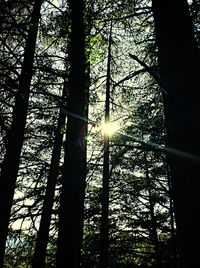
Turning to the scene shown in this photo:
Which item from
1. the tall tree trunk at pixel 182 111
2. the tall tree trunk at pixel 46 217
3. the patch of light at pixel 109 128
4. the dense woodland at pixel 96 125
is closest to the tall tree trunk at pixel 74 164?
the dense woodland at pixel 96 125

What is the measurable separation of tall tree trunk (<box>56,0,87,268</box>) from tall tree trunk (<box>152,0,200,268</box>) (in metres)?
2.85

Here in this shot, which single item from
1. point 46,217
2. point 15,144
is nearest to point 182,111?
point 15,144

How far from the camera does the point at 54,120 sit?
31.4 ft

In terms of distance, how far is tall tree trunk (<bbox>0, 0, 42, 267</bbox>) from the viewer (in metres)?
6.06

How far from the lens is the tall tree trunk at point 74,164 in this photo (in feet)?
12.8

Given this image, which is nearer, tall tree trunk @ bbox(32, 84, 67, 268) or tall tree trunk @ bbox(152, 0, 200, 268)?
tall tree trunk @ bbox(152, 0, 200, 268)

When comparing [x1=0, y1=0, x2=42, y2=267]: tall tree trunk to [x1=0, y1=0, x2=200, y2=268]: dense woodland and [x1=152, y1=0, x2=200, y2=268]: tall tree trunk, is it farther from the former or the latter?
[x1=152, y1=0, x2=200, y2=268]: tall tree trunk

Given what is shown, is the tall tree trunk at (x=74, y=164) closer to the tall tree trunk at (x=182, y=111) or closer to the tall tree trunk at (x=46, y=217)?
the tall tree trunk at (x=46, y=217)

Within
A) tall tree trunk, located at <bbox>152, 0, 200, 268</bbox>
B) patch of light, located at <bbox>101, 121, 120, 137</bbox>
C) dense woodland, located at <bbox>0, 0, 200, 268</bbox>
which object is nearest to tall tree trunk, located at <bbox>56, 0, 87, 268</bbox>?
dense woodland, located at <bbox>0, 0, 200, 268</bbox>

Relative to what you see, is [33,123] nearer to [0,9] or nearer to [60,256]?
[0,9]

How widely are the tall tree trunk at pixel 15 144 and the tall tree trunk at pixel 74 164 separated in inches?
55.5

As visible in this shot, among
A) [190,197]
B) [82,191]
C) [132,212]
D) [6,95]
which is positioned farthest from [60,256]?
[132,212]

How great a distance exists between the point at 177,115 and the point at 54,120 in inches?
331

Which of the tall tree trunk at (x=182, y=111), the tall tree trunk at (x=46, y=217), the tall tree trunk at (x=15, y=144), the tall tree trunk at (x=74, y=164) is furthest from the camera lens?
the tall tree trunk at (x=46, y=217)
